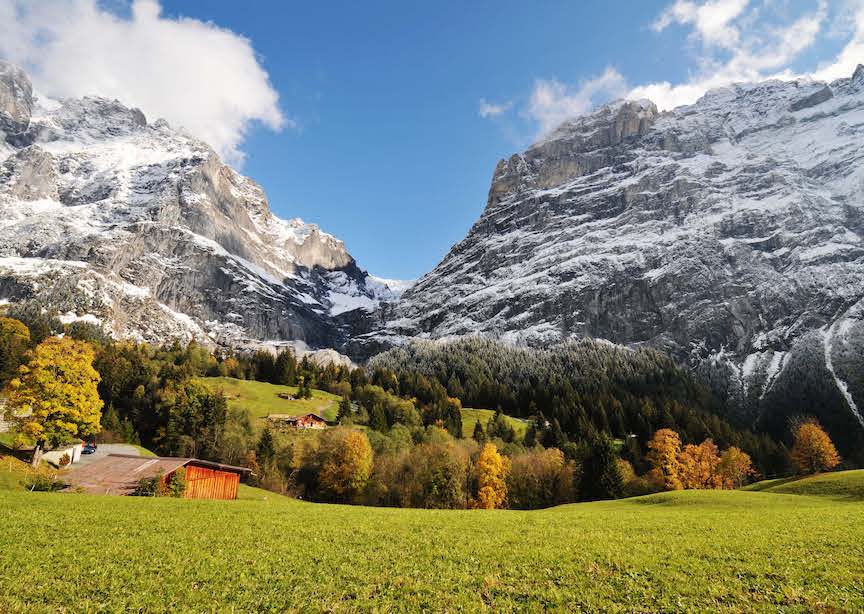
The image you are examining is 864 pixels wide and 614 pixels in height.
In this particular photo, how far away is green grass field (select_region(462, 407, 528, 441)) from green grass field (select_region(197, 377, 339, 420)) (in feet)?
123

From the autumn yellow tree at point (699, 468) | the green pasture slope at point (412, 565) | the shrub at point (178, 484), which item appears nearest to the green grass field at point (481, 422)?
the autumn yellow tree at point (699, 468)

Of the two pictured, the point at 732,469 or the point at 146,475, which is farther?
the point at 732,469

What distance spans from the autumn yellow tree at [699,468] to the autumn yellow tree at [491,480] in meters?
34.8

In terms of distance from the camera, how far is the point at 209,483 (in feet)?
169

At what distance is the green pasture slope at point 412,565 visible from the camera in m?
12.4

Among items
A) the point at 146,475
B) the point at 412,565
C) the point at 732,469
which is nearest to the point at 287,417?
the point at 146,475

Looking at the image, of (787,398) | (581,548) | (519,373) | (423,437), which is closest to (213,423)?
(423,437)

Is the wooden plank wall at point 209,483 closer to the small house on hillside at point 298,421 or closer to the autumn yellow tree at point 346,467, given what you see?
the autumn yellow tree at point 346,467

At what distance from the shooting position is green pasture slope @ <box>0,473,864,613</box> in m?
12.4

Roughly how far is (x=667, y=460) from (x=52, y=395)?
95763 mm

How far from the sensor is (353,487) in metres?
77.0

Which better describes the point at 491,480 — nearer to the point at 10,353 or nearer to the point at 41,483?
the point at 41,483

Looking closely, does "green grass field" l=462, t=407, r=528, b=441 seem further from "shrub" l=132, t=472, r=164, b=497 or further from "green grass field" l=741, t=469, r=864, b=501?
"shrub" l=132, t=472, r=164, b=497

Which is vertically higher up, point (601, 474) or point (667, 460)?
point (667, 460)
